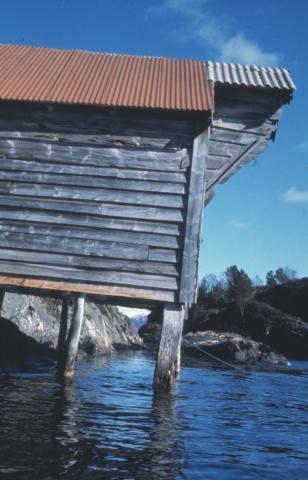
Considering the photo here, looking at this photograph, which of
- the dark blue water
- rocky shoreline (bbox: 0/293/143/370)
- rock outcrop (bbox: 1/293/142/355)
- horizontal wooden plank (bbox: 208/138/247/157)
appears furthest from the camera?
rock outcrop (bbox: 1/293/142/355)

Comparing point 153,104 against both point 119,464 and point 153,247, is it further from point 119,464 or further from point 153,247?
point 119,464

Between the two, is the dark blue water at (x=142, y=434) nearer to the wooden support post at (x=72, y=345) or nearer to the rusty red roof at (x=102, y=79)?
the wooden support post at (x=72, y=345)

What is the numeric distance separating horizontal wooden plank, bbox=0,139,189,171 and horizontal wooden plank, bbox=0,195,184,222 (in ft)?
2.58

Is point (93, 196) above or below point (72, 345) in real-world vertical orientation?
above

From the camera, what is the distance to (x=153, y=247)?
8.36 meters

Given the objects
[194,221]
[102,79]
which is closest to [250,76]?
[102,79]

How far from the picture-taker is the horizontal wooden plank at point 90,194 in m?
8.45

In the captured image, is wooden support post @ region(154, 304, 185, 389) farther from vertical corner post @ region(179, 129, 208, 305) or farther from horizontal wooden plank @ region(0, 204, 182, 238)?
horizontal wooden plank @ region(0, 204, 182, 238)

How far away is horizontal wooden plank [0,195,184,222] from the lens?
8.40 metres

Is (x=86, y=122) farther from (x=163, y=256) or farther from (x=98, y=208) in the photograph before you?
(x=163, y=256)

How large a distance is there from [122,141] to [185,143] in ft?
3.95

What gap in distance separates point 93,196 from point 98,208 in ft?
0.81

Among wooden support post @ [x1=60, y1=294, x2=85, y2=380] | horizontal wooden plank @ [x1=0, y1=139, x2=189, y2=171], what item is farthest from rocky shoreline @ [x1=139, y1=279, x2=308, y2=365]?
horizontal wooden plank @ [x1=0, y1=139, x2=189, y2=171]

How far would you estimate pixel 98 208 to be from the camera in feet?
27.9
